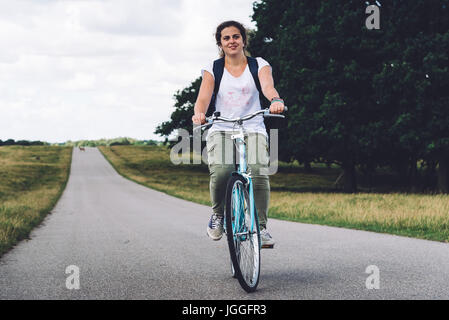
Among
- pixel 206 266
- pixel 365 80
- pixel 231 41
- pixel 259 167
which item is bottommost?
pixel 206 266

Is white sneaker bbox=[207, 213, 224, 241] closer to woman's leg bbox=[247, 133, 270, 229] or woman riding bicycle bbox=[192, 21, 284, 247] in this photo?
woman riding bicycle bbox=[192, 21, 284, 247]

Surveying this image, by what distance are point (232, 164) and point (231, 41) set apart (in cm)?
123

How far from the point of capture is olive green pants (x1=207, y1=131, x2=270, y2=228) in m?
4.47

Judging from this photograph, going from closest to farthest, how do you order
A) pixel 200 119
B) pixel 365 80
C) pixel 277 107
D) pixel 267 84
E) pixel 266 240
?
pixel 277 107 → pixel 200 119 → pixel 266 240 → pixel 267 84 → pixel 365 80

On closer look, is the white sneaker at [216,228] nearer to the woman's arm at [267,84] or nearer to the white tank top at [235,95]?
the white tank top at [235,95]

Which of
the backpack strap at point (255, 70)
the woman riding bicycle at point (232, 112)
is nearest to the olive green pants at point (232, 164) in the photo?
the woman riding bicycle at point (232, 112)

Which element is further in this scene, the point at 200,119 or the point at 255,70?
the point at 255,70

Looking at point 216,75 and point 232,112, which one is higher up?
point 216,75

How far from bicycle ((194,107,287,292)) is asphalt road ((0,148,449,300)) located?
0.68ft

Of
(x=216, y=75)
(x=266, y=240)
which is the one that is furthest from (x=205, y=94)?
(x=266, y=240)

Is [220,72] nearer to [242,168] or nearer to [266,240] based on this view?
[242,168]

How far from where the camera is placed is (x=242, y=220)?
4.25 meters

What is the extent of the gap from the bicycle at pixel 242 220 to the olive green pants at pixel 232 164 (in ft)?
0.42

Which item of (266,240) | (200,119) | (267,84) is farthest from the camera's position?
(267,84)
